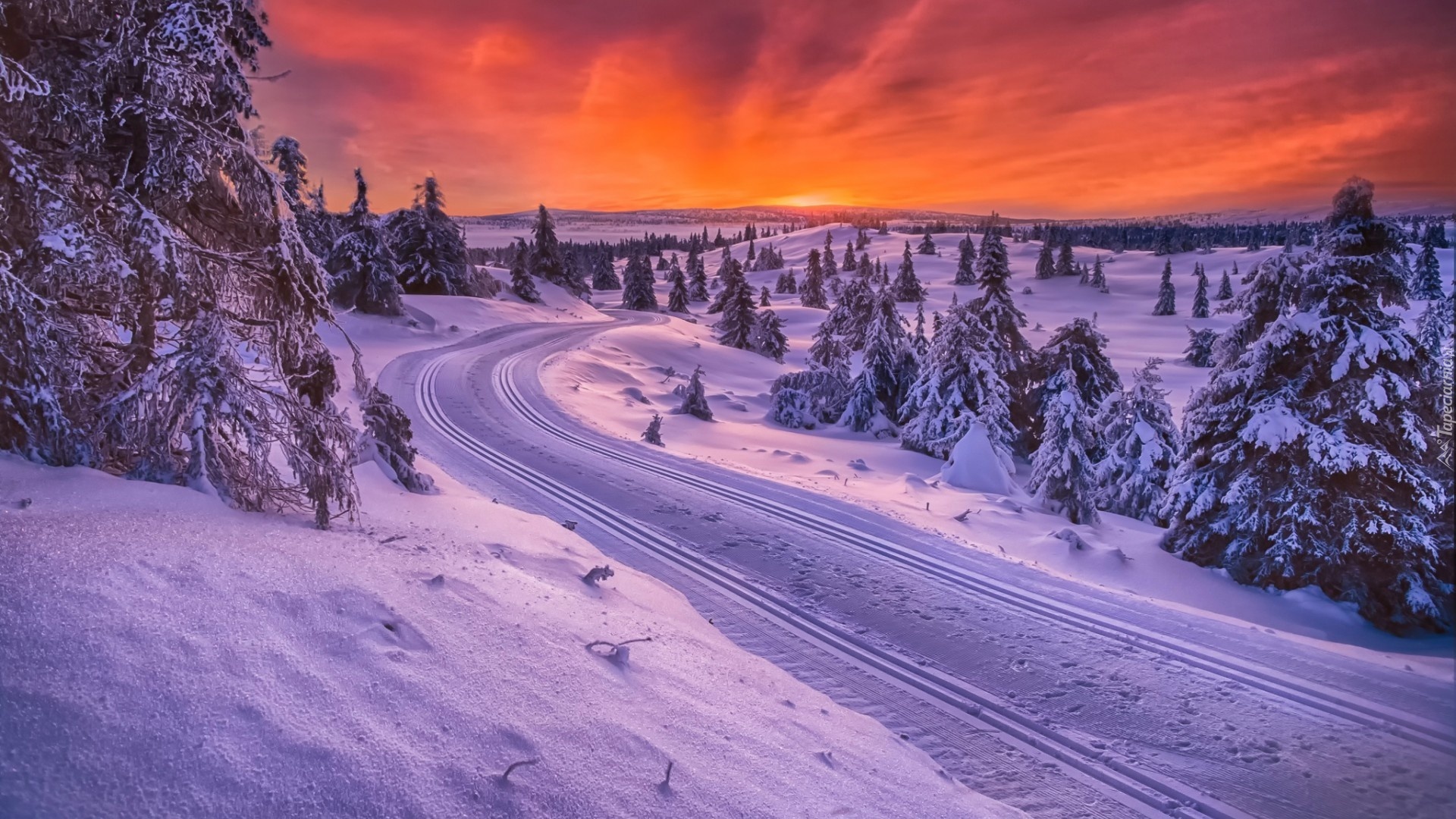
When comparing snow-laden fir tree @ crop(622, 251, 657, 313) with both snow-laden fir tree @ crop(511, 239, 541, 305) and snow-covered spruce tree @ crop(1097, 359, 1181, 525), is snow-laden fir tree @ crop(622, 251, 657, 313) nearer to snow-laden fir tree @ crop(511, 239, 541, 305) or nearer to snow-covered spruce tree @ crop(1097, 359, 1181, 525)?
snow-laden fir tree @ crop(511, 239, 541, 305)

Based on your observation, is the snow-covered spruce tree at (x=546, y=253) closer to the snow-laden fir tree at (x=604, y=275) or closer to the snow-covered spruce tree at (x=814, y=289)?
the snow-laden fir tree at (x=604, y=275)

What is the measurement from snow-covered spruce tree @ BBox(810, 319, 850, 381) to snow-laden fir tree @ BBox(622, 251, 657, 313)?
4011 cm

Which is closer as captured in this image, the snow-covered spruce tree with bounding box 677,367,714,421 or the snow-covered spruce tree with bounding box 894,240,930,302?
the snow-covered spruce tree with bounding box 677,367,714,421

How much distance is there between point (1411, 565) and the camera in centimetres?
984

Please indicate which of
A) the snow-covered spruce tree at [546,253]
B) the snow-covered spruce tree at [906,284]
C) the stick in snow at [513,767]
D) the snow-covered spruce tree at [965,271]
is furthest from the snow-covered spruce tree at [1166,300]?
the stick in snow at [513,767]

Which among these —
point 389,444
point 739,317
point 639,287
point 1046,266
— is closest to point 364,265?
point 739,317

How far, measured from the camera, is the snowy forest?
3.98 meters

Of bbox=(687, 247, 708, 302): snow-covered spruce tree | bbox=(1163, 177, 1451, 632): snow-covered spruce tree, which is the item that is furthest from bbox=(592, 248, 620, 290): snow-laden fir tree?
bbox=(1163, 177, 1451, 632): snow-covered spruce tree

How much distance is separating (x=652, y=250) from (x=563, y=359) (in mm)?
115770

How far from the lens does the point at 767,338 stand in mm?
49312

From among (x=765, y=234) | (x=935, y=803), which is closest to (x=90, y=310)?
(x=935, y=803)

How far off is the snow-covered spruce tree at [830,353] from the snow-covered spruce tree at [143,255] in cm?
2525

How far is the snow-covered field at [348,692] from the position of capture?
2.88 m

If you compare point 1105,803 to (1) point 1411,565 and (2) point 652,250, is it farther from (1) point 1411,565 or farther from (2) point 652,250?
(2) point 652,250
